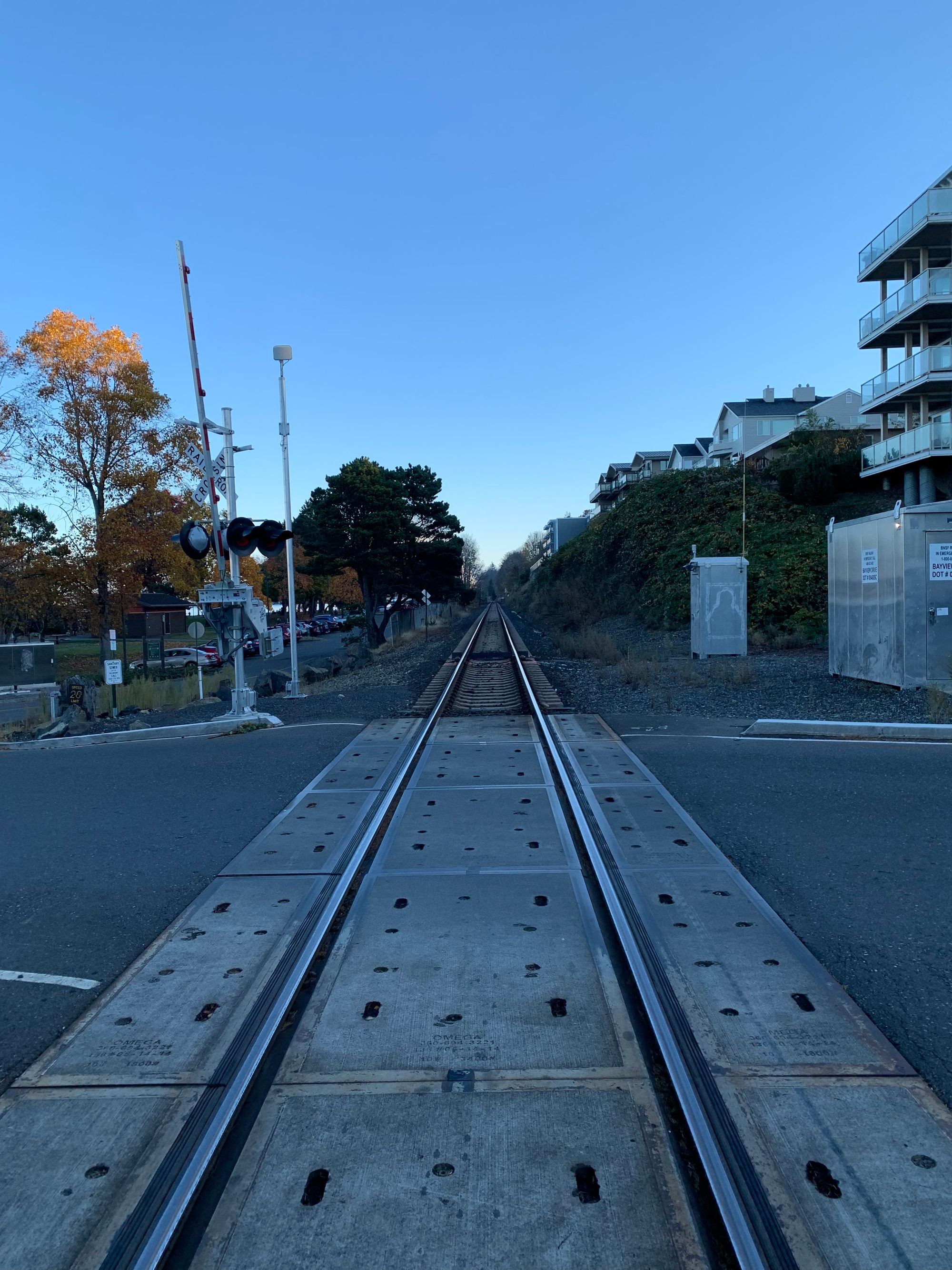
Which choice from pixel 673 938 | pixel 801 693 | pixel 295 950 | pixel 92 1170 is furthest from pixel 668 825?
pixel 801 693

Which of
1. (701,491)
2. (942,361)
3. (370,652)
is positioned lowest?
(370,652)

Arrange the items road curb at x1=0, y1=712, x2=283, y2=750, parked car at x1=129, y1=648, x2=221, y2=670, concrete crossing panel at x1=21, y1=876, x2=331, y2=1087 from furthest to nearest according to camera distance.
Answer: parked car at x1=129, y1=648, x2=221, y2=670 < road curb at x1=0, y1=712, x2=283, y2=750 < concrete crossing panel at x1=21, y1=876, x2=331, y2=1087

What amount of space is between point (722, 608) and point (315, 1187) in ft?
67.5

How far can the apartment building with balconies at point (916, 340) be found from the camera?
33.7 m

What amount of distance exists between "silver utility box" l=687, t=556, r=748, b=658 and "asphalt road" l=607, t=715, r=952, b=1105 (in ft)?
36.9

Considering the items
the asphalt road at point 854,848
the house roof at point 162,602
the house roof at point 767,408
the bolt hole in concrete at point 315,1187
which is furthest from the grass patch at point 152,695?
the house roof at point 767,408

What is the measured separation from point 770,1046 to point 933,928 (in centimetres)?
185

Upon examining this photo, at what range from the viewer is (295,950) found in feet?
16.3

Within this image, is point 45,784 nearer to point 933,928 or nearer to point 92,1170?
point 92,1170

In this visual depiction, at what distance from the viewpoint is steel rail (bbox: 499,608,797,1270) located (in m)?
2.77

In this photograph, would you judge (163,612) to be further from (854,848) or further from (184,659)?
(854,848)

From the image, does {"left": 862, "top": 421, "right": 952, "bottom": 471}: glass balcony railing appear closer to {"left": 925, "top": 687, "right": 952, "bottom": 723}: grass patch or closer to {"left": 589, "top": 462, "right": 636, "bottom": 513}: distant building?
{"left": 925, "top": 687, "right": 952, "bottom": 723}: grass patch

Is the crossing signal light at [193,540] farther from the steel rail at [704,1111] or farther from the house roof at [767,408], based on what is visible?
the house roof at [767,408]

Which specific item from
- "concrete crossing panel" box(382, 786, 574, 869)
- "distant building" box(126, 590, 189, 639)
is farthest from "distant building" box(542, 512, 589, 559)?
"concrete crossing panel" box(382, 786, 574, 869)
